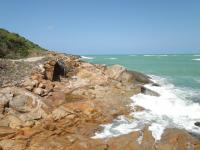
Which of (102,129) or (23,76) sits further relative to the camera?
(23,76)

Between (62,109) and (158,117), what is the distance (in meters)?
6.40

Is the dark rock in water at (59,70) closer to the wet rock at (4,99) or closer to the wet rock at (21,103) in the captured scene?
the wet rock at (21,103)

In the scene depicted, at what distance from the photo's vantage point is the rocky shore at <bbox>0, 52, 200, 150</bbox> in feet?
45.9

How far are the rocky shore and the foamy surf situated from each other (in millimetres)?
577

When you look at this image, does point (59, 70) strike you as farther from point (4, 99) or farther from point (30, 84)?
point (4, 99)

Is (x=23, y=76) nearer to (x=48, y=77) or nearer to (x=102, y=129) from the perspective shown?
(x=48, y=77)

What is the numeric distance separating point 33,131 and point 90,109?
4501 mm

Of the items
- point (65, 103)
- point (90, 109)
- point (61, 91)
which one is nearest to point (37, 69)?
point (61, 91)

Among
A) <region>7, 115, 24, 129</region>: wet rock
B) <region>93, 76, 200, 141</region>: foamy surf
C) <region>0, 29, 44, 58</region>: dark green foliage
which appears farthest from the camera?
<region>0, 29, 44, 58</region>: dark green foliage

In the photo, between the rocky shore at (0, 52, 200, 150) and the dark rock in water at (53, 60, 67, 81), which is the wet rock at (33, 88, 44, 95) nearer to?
the rocky shore at (0, 52, 200, 150)

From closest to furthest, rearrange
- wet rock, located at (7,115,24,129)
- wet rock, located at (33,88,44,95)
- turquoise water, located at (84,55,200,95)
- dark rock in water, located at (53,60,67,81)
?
wet rock, located at (7,115,24,129) → wet rock, located at (33,88,44,95) → dark rock in water, located at (53,60,67,81) → turquoise water, located at (84,55,200,95)

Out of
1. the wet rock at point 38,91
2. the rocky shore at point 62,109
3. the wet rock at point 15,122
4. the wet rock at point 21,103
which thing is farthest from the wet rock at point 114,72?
the wet rock at point 15,122

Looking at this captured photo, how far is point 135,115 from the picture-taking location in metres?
19.3

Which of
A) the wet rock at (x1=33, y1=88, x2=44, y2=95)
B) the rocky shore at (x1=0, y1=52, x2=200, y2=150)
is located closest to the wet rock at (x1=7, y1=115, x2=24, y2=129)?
the rocky shore at (x1=0, y1=52, x2=200, y2=150)
